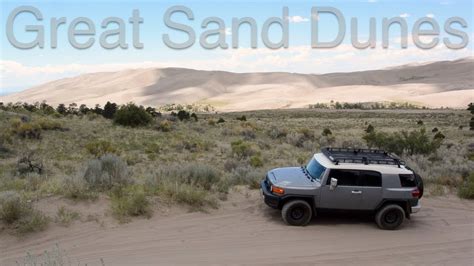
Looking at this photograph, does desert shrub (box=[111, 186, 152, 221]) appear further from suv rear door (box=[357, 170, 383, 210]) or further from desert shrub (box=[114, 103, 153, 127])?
desert shrub (box=[114, 103, 153, 127])

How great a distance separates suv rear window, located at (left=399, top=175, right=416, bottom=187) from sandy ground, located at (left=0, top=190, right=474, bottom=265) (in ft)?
2.79

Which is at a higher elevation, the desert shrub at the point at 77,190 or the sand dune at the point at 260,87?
the sand dune at the point at 260,87

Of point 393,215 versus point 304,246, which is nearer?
point 304,246

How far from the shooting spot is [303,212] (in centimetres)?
864

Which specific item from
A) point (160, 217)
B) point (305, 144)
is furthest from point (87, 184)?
point (305, 144)

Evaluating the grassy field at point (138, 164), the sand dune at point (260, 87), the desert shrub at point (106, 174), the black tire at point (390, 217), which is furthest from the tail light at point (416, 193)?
the sand dune at point (260, 87)

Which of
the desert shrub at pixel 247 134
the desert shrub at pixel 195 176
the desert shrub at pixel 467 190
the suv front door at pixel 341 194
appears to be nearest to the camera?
the suv front door at pixel 341 194

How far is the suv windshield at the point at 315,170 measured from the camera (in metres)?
8.90

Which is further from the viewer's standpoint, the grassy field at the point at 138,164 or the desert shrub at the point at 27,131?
the desert shrub at the point at 27,131

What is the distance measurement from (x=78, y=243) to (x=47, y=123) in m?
19.7

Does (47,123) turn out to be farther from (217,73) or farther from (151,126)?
(217,73)

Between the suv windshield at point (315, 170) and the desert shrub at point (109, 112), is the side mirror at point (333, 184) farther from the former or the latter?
the desert shrub at point (109, 112)

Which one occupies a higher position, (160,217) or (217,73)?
(217,73)

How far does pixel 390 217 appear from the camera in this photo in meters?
8.77
